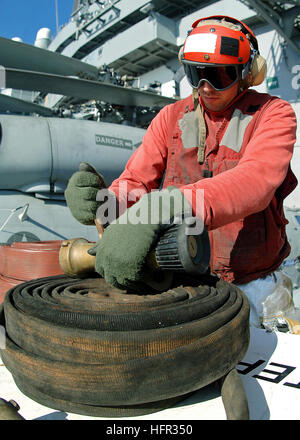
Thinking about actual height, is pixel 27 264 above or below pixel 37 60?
below

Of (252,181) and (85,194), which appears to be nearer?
(252,181)

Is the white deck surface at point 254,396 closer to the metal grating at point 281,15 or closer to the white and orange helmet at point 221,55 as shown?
the white and orange helmet at point 221,55

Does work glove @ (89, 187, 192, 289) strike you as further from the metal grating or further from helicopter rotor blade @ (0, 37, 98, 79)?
the metal grating

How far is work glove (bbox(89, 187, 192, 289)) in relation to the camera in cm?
88

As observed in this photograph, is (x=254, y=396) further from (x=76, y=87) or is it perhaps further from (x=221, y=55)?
(x=76, y=87)

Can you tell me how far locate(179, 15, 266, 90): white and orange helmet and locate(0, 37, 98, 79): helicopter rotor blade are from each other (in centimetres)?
606

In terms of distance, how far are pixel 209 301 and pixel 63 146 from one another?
13.5ft

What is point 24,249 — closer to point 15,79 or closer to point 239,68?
point 239,68

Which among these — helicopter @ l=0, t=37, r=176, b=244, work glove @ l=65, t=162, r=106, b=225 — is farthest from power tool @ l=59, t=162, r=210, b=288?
helicopter @ l=0, t=37, r=176, b=244

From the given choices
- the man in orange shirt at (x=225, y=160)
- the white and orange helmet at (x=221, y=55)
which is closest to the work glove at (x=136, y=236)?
the man in orange shirt at (x=225, y=160)

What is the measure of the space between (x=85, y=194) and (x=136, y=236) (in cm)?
47

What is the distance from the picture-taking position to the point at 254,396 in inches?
33.1

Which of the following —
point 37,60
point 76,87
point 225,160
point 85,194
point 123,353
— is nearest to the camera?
point 123,353

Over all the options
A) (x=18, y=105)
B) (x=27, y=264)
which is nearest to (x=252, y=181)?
(x=27, y=264)
